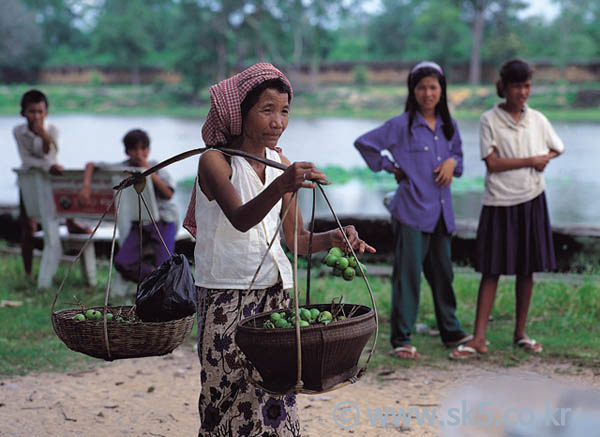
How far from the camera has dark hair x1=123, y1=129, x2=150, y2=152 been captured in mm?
5445

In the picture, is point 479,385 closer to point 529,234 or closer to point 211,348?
point 211,348

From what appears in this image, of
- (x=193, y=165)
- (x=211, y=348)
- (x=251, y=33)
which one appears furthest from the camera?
(x=251, y=33)

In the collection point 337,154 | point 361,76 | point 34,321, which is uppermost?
point 361,76

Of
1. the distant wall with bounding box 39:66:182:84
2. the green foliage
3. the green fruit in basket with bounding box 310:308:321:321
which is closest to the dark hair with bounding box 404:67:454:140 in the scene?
the green fruit in basket with bounding box 310:308:321:321

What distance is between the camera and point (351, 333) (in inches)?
82.9

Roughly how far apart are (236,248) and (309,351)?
1.70 feet

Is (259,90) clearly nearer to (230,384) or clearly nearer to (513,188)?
(230,384)

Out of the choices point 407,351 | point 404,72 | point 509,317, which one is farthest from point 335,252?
point 404,72

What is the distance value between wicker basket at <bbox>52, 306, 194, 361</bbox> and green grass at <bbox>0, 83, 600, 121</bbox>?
27321mm

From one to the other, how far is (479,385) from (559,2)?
119ft

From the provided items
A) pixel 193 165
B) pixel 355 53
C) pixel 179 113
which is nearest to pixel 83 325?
pixel 193 165

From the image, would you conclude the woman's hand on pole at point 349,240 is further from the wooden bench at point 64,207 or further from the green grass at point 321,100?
the green grass at point 321,100

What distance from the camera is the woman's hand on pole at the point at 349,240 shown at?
2439 millimetres

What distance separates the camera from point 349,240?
244cm
